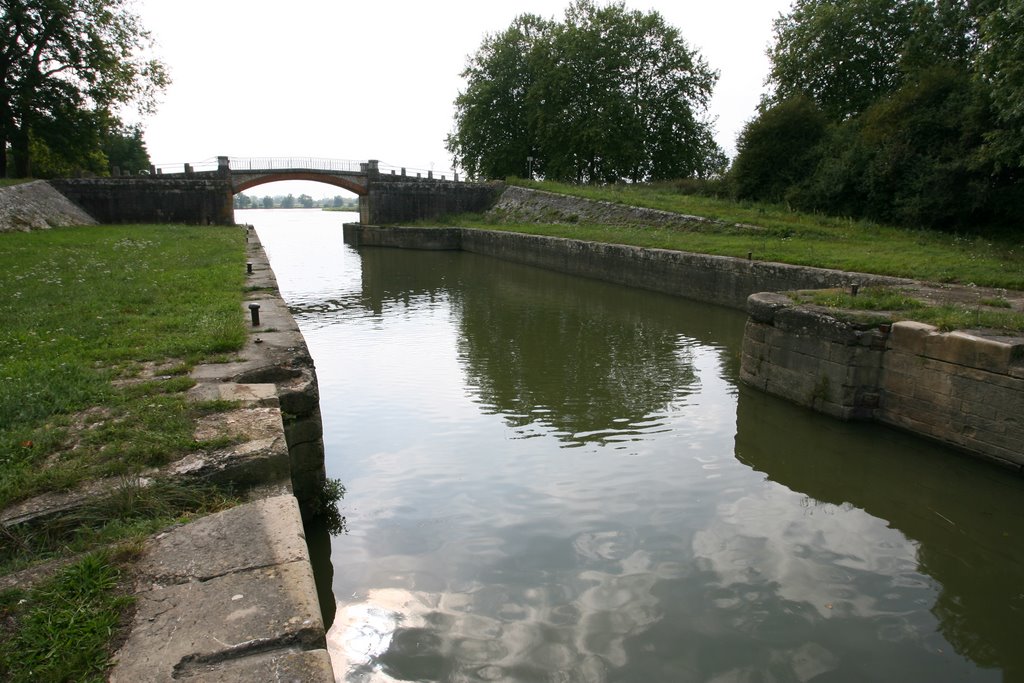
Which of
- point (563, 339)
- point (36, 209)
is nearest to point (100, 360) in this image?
point (563, 339)

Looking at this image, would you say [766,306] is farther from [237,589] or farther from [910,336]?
[237,589]

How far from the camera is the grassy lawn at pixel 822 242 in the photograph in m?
11.2

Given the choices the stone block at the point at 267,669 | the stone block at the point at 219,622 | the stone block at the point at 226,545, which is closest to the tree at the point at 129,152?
the stone block at the point at 226,545

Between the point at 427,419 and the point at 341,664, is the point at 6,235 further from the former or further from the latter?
the point at 341,664

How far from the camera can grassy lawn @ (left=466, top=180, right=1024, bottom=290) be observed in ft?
36.9

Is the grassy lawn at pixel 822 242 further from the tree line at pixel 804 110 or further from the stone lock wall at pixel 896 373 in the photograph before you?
the stone lock wall at pixel 896 373

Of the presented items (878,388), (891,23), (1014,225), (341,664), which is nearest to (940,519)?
(878,388)

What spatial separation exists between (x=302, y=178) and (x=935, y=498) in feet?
127

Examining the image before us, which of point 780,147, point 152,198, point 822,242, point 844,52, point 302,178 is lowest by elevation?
point 822,242

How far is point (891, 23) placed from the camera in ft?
104

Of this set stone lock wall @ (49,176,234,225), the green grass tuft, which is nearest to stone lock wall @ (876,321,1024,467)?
the green grass tuft

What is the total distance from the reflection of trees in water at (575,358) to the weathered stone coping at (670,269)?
2.40ft

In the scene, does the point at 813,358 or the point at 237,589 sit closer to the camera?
the point at 237,589

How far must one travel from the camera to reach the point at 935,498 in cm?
543
